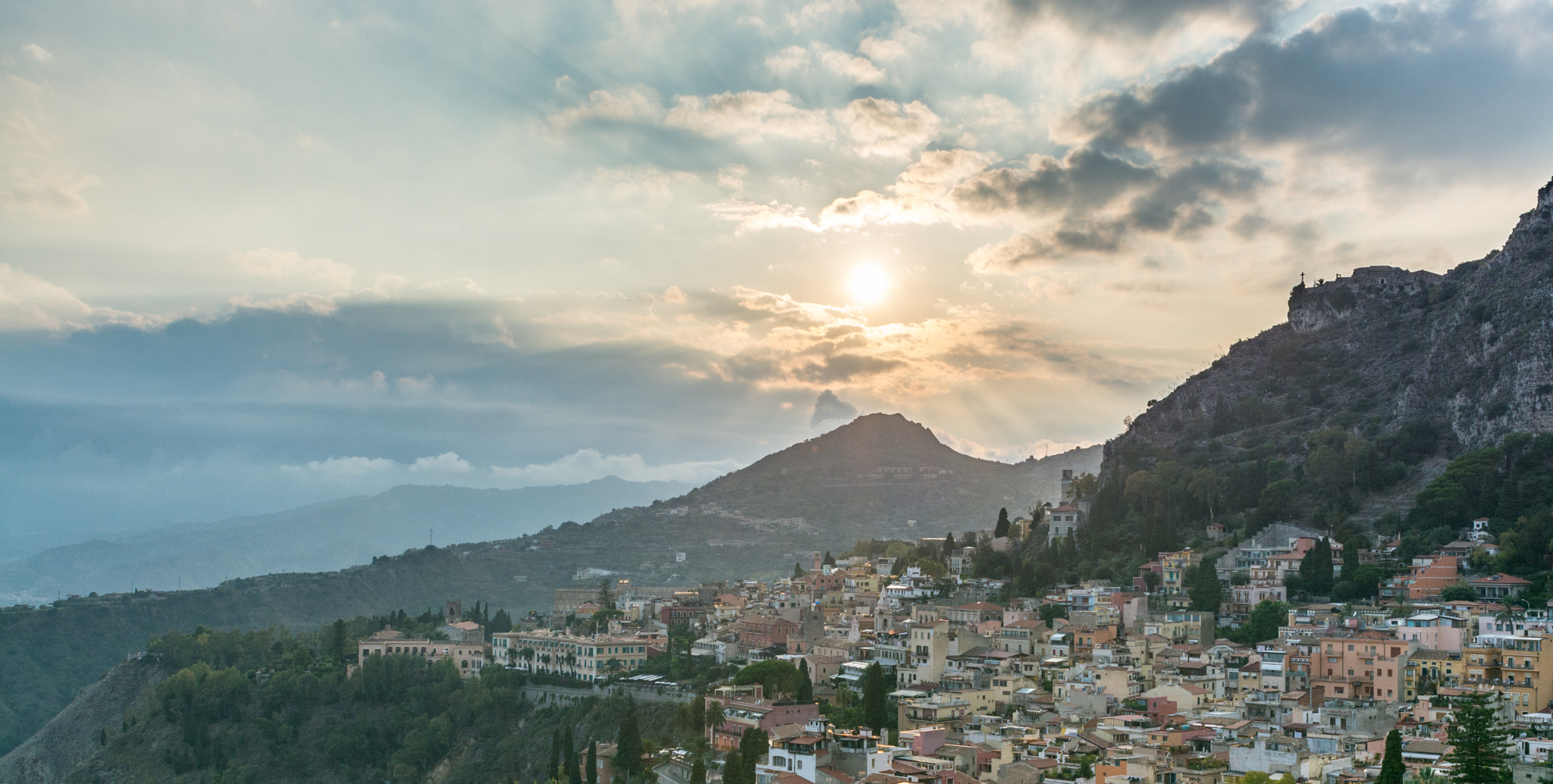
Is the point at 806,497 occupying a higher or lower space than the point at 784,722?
higher

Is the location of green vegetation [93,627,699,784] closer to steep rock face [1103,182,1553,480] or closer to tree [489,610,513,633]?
tree [489,610,513,633]

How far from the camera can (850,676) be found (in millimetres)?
55188

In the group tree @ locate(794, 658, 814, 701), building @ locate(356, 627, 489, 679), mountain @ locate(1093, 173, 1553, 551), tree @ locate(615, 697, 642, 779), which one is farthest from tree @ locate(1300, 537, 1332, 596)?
building @ locate(356, 627, 489, 679)

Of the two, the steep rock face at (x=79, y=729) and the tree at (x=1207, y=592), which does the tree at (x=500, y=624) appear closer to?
the steep rock face at (x=79, y=729)

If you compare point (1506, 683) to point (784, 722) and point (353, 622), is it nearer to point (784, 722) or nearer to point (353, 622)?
point (784, 722)

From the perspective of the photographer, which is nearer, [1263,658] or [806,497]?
[1263,658]

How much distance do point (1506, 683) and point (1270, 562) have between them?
67.2 ft

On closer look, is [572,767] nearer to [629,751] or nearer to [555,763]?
[555,763]

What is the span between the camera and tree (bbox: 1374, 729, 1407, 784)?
3213 cm

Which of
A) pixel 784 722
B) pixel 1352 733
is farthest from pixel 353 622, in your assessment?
pixel 1352 733

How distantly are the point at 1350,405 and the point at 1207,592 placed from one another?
34.5 meters

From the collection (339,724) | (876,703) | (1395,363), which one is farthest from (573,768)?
(1395,363)

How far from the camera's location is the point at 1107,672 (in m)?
47.0

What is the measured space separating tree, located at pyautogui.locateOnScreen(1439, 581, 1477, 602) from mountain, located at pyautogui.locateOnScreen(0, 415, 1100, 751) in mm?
91018
